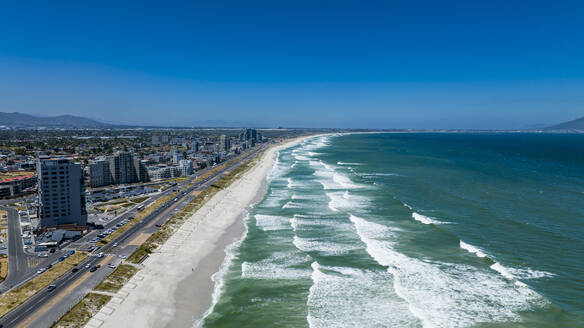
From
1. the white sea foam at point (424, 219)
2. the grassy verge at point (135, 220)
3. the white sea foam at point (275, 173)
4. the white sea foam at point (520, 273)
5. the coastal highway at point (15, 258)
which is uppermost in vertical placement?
the white sea foam at point (275, 173)

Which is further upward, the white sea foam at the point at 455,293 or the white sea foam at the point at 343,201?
the white sea foam at the point at 343,201

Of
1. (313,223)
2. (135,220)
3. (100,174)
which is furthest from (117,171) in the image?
(313,223)

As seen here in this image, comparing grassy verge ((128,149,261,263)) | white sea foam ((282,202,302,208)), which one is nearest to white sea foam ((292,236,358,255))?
white sea foam ((282,202,302,208))

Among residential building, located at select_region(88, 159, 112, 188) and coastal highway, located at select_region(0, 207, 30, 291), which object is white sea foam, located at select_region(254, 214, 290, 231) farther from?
residential building, located at select_region(88, 159, 112, 188)

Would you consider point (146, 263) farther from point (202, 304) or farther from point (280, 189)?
point (280, 189)

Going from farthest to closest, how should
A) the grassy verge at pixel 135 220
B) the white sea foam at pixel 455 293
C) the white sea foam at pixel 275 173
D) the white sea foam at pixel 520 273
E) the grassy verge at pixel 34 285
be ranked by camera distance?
the white sea foam at pixel 275 173 → the grassy verge at pixel 135 220 → the white sea foam at pixel 520 273 → the grassy verge at pixel 34 285 → the white sea foam at pixel 455 293

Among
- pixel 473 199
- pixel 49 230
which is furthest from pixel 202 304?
pixel 473 199

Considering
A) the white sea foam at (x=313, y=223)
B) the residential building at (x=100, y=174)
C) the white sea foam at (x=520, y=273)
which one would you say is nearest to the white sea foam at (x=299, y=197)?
the white sea foam at (x=313, y=223)

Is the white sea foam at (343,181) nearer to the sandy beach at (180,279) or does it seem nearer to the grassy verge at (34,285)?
the sandy beach at (180,279)
